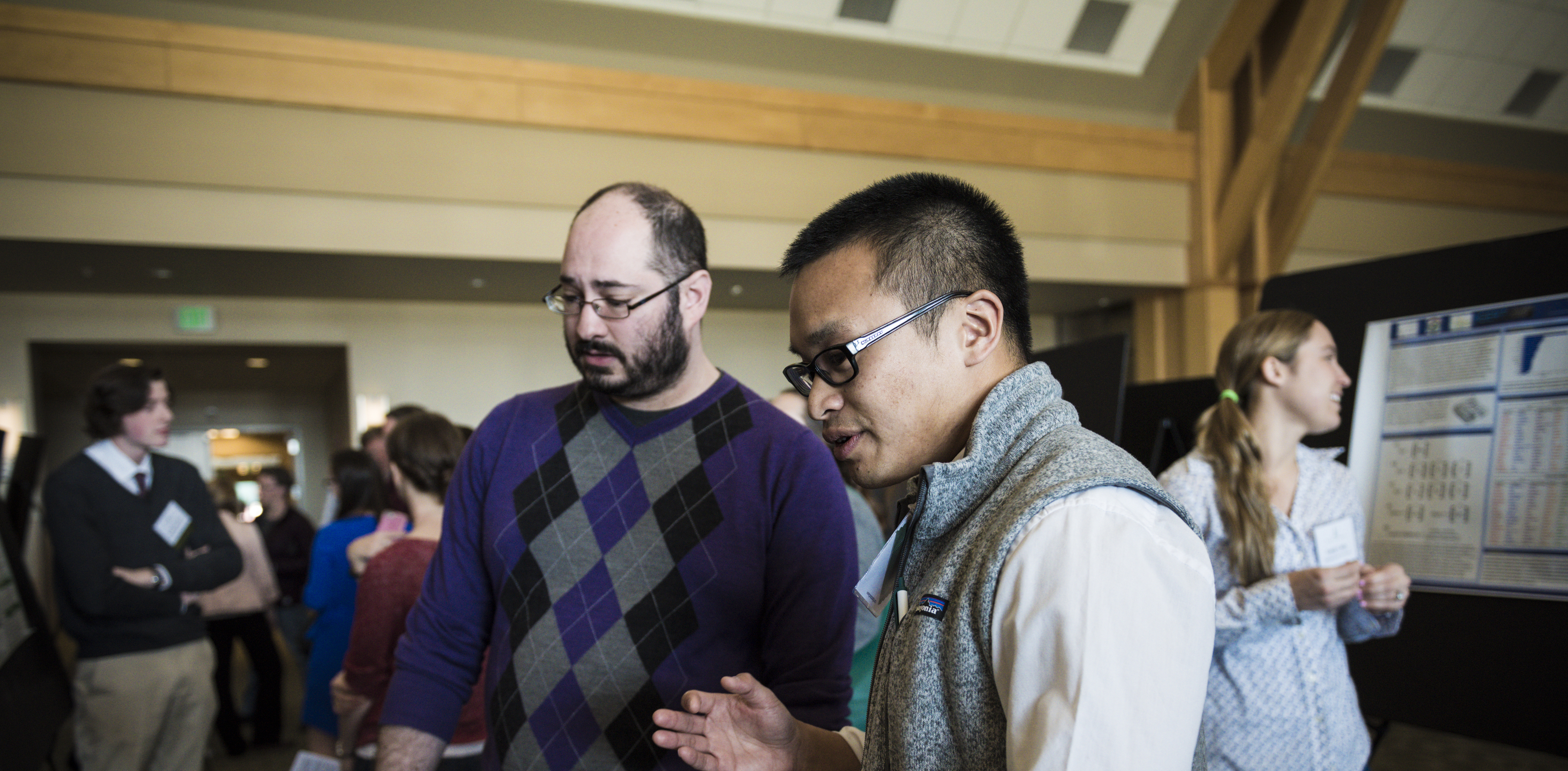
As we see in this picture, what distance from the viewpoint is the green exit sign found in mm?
7949

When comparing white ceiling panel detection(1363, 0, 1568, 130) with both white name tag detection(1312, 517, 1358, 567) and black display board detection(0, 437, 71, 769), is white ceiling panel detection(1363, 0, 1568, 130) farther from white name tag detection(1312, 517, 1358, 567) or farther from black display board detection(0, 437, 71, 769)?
black display board detection(0, 437, 71, 769)

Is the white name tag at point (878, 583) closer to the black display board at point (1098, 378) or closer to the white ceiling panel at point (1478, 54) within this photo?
the black display board at point (1098, 378)

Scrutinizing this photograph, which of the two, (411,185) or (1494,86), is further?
(1494,86)

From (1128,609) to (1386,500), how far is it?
2.21m

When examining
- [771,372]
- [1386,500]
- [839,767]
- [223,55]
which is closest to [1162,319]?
[771,372]

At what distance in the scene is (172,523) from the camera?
10.0 ft

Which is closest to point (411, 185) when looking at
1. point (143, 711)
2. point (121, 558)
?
point (121, 558)

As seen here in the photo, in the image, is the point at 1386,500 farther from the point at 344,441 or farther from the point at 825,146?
the point at 344,441

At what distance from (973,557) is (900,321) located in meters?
0.26

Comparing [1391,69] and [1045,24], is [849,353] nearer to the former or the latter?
[1045,24]

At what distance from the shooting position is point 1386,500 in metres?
2.41

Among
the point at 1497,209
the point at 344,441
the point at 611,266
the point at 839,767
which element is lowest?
the point at 344,441

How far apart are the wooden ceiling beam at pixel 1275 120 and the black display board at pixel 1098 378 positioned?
6.57 meters

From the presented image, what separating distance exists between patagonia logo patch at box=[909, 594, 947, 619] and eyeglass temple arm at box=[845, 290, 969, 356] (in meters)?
0.27
